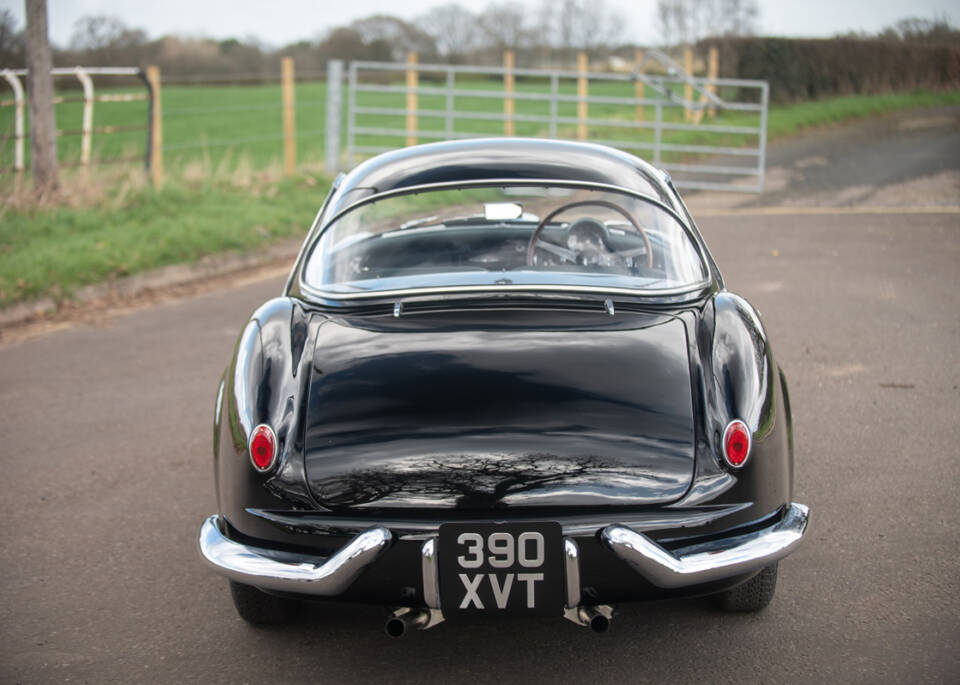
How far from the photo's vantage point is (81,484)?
4457 mm

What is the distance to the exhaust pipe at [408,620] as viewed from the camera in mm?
2574

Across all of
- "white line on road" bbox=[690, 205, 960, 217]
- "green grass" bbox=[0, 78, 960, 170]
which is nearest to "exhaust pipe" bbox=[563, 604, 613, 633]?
"white line on road" bbox=[690, 205, 960, 217]

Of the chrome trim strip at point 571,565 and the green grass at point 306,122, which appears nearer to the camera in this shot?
the chrome trim strip at point 571,565

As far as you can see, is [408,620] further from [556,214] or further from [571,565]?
[556,214]

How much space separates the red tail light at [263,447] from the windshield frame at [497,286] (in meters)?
0.64

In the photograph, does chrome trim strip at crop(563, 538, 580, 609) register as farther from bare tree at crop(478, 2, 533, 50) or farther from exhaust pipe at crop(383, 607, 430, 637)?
bare tree at crop(478, 2, 533, 50)

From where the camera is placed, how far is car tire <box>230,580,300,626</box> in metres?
3.09

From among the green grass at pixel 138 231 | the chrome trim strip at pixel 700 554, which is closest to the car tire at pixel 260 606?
the chrome trim strip at pixel 700 554

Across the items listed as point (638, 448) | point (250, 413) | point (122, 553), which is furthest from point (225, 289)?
point (638, 448)

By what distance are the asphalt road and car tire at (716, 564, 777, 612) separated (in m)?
0.04

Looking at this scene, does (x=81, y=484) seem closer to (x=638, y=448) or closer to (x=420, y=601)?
(x=420, y=601)

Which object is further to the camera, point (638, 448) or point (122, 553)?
point (122, 553)

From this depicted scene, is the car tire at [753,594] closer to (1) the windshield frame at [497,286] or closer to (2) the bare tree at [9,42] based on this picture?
(1) the windshield frame at [497,286]

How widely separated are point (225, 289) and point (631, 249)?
547 centimetres
